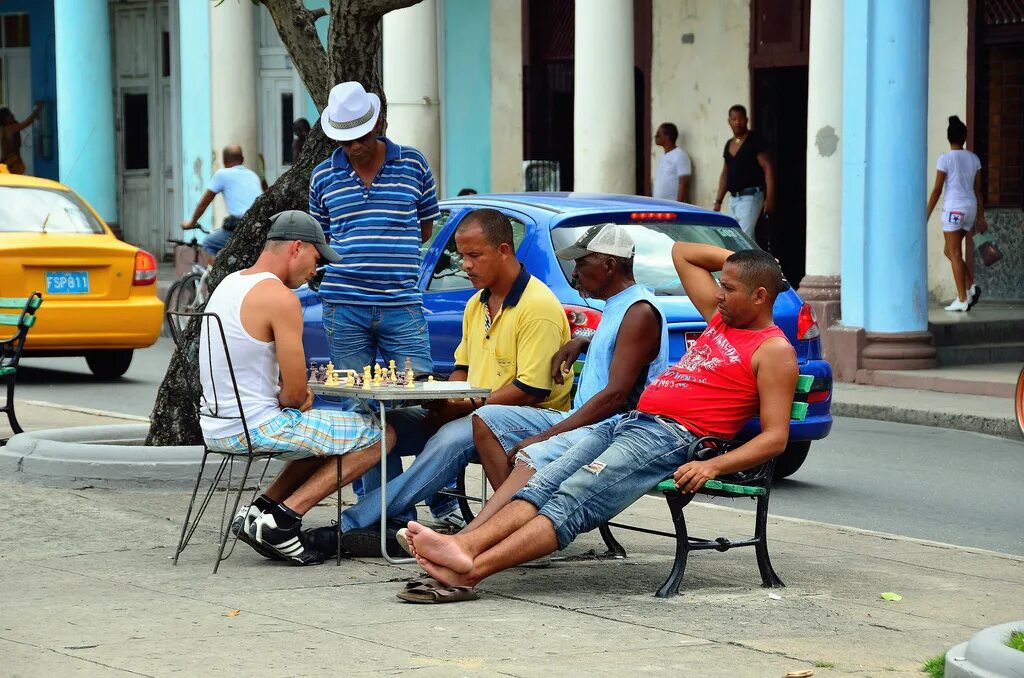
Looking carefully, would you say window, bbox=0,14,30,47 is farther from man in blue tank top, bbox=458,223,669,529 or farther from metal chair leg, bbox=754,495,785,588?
metal chair leg, bbox=754,495,785,588

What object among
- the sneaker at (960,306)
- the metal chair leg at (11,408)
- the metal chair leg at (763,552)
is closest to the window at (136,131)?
the sneaker at (960,306)

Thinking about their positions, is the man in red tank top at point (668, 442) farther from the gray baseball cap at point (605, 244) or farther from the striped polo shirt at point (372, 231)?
the striped polo shirt at point (372, 231)

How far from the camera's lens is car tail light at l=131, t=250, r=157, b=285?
14773 millimetres

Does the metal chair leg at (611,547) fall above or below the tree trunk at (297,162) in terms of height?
below

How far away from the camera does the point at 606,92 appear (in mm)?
18828

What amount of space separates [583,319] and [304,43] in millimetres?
2294

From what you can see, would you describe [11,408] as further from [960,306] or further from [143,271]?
[960,306]

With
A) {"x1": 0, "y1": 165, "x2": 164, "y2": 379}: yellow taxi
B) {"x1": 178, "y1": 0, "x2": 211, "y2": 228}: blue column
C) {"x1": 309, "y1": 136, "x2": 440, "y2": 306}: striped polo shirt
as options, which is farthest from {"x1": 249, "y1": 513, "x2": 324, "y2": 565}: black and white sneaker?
{"x1": 178, "y1": 0, "x2": 211, "y2": 228}: blue column

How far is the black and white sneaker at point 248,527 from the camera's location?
23.7 feet

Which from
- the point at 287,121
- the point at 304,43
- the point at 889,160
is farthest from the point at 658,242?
the point at 287,121

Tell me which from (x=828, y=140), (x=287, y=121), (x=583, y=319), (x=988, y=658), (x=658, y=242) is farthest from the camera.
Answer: (x=287, y=121)

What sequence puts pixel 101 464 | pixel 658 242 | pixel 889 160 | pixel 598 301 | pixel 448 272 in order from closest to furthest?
1. pixel 101 464
2. pixel 598 301
3. pixel 658 242
4. pixel 448 272
5. pixel 889 160

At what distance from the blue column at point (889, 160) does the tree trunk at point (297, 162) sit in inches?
246

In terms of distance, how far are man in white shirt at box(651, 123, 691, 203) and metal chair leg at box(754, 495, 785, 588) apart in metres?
13.9
